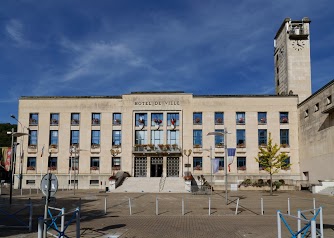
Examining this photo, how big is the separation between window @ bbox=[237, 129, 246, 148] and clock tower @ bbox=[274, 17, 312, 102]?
1069cm

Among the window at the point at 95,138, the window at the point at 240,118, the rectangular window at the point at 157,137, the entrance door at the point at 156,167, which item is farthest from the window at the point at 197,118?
the window at the point at 95,138

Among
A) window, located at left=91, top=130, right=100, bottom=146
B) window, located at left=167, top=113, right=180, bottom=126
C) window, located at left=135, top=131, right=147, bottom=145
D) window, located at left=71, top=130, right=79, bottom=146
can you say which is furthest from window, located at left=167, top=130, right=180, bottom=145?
window, located at left=71, top=130, right=79, bottom=146

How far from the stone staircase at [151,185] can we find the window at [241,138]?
35.0 ft

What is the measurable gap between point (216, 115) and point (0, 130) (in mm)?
71348

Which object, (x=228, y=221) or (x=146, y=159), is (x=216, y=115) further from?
(x=228, y=221)

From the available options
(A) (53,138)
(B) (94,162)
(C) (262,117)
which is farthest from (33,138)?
(C) (262,117)

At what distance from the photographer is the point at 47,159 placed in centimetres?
5362

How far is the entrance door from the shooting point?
5384 cm

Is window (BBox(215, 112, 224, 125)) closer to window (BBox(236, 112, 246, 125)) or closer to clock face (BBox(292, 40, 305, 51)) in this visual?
window (BBox(236, 112, 246, 125))

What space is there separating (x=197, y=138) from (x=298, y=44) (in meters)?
23.9

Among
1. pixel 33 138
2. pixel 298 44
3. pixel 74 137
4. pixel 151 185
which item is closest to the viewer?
pixel 151 185

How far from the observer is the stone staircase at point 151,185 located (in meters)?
44.2

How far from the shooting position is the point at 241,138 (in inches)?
2104

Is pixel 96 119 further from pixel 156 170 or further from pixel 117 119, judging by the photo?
pixel 156 170
